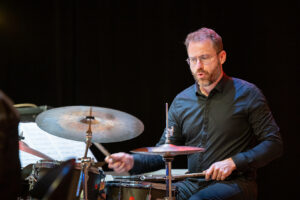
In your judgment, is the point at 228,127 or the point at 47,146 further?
the point at 47,146

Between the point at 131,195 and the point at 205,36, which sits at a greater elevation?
the point at 205,36

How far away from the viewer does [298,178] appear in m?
4.02

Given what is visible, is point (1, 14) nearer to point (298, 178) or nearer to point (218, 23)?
point (218, 23)

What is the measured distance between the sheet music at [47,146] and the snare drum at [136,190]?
2.43 feet

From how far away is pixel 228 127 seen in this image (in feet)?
8.88

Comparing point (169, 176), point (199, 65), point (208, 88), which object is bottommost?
point (169, 176)

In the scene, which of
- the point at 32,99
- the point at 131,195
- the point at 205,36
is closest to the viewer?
the point at 131,195

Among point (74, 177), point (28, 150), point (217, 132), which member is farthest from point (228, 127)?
point (28, 150)

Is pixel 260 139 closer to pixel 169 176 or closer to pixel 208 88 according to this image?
pixel 208 88

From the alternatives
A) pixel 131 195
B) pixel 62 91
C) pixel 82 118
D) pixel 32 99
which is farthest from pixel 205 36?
pixel 32 99

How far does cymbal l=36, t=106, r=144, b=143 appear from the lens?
8.01 ft

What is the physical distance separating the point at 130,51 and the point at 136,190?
2.21m

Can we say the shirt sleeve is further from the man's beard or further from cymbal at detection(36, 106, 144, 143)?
cymbal at detection(36, 106, 144, 143)

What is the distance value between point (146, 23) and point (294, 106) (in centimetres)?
185
